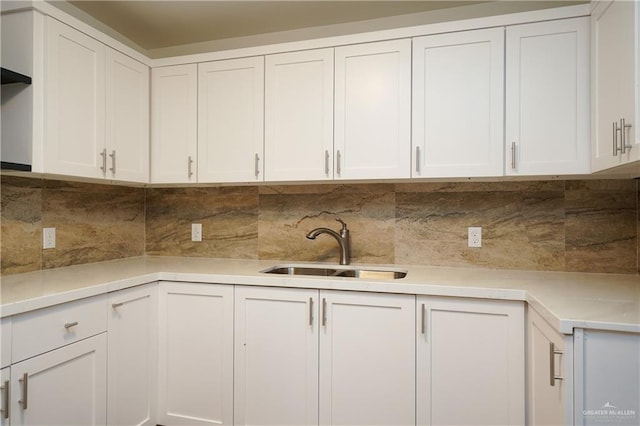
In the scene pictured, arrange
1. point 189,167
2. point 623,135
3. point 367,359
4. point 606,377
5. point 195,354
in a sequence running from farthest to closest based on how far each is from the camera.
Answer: point 189,167
point 195,354
point 367,359
point 623,135
point 606,377

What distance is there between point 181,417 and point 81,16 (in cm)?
235

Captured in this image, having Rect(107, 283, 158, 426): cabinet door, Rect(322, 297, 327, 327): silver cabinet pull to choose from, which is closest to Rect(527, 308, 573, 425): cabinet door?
Rect(322, 297, 327, 327): silver cabinet pull

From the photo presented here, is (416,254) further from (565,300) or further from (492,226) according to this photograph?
(565,300)

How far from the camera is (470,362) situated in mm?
1660

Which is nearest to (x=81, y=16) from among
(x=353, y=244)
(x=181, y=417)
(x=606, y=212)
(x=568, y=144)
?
(x=353, y=244)

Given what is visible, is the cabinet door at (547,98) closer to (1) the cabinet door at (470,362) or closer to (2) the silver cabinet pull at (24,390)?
(1) the cabinet door at (470,362)

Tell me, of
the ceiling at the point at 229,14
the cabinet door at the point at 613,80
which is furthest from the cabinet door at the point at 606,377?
the ceiling at the point at 229,14

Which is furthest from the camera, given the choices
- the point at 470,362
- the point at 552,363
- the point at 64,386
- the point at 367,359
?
the point at 367,359

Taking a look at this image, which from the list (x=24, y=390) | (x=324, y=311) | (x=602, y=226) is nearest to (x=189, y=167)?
(x=324, y=311)

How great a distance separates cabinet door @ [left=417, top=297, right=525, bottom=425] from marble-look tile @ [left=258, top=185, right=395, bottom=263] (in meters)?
0.68

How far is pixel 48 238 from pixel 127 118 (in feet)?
2.58

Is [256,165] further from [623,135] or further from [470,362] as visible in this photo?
[623,135]

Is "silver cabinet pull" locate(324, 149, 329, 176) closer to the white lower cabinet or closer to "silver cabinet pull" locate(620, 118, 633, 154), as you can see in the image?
the white lower cabinet

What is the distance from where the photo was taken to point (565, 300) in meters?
1.42
